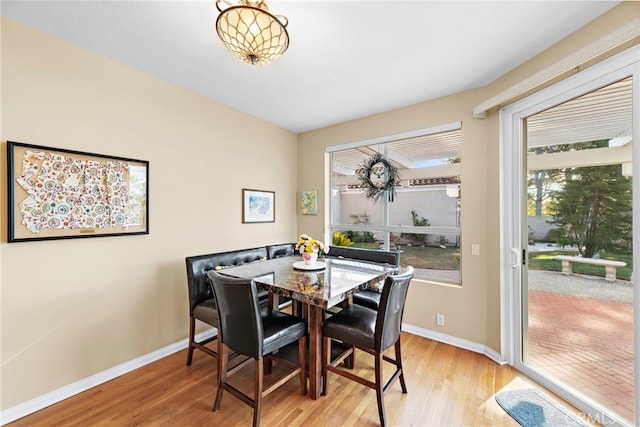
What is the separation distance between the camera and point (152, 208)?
2488 millimetres

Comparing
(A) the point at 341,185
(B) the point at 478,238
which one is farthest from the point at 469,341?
(A) the point at 341,185

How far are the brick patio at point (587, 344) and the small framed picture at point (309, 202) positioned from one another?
8.89 ft

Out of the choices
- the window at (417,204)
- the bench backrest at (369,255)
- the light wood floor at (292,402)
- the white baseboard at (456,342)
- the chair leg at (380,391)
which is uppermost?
the window at (417,204)

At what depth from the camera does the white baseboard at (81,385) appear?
178 cm

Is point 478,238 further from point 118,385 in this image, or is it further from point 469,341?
point 118,385

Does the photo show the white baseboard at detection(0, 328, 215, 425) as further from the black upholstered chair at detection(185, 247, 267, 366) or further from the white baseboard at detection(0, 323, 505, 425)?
the black upholstered chair at detection(185, 247, 267, 366)

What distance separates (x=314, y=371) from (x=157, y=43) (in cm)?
275

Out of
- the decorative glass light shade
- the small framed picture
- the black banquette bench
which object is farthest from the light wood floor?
the decorative glass light shade

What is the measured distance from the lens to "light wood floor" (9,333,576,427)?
A: 1.77m

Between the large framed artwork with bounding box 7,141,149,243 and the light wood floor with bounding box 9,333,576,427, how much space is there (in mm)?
1247

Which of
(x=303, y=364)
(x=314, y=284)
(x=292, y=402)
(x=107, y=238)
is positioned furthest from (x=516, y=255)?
(x=107, y=238)

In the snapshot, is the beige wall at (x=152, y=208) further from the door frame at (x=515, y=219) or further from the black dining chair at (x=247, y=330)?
the black dining chair at (x=247, y=330)

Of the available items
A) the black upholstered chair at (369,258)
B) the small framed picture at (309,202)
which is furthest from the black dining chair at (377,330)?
the small framed picture at (309,202)

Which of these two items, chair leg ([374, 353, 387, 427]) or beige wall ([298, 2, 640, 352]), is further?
beige wall ([298, 2, 640, 352])
